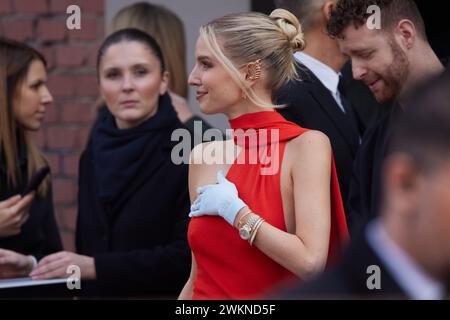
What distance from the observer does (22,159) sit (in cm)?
392

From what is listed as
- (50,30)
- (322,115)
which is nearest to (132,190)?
(322,115)

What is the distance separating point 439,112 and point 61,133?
3.71m

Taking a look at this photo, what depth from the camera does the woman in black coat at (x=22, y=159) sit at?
12.6ft

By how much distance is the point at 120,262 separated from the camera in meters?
3.61

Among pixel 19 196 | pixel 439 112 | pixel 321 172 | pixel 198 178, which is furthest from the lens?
pixel 19 196

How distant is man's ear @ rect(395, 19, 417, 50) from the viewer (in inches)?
127

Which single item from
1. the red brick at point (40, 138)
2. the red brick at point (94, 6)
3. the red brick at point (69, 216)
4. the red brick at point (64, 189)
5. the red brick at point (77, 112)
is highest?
the red brick at point (94, 6)

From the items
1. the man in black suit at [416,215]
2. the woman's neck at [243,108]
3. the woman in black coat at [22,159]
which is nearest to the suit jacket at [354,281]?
the man in black suit at [416,215]

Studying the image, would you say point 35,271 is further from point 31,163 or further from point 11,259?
point 31,163

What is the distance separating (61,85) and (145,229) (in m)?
1.57

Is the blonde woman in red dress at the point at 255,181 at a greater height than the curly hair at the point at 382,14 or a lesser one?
lesser

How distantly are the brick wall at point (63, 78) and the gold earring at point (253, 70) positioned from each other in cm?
210

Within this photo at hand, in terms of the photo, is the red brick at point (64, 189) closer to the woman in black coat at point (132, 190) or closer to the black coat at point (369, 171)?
the woman in black coat at point (132, 190)
